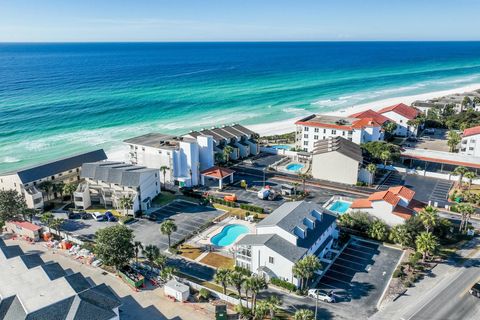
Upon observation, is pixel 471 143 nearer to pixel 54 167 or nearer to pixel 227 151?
pixel 227 151

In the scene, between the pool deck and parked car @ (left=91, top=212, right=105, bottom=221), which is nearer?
the pool deck

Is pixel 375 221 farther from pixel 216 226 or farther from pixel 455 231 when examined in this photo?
pixel 216 226

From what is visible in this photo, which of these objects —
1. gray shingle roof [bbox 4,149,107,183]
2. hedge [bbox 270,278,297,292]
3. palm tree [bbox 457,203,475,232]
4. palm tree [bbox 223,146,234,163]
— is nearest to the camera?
hedge [bbox 270,278,297,292]

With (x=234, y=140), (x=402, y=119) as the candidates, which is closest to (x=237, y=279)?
(x=234, y=140)

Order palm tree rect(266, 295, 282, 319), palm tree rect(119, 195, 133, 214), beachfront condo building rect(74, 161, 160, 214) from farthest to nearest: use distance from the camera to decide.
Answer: beachfront condo building rect(74, 161, 160, 214), palm tree rect(119, 195, 133, 214), palm tree rect(266, 295, 282, 319)

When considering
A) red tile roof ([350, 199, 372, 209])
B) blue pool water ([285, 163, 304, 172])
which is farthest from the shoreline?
red tile roof ([350, 199, 372, 209])

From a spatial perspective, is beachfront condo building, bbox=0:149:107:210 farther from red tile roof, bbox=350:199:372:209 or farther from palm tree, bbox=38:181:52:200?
red tile roof, bbox=350:199:372:209
